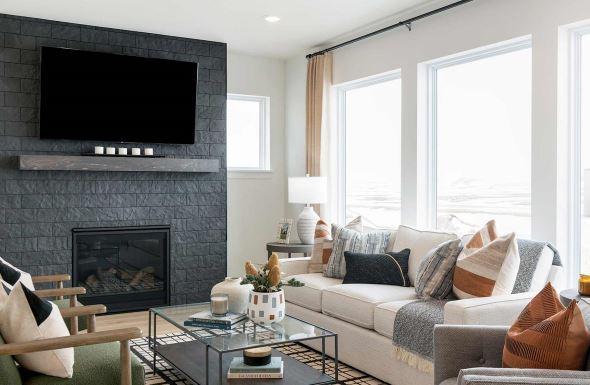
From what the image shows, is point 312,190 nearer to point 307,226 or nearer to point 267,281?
point 307,226

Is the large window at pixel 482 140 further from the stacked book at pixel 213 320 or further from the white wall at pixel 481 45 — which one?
the stacked book at pixel 213 320

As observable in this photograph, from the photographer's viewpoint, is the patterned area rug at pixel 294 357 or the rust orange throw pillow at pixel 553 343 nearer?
the rust orange throw pillow at pixel 553 343

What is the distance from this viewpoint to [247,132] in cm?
663

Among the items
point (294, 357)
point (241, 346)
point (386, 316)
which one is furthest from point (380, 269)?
point (241, 346)

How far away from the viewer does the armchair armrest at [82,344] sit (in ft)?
7.18

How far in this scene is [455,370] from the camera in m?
2.36

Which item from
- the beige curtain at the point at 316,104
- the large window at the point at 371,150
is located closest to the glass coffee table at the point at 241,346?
the large window at the point at 371,150

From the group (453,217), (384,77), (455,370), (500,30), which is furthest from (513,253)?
(384,77)

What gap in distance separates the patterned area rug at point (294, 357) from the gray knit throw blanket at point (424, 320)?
387mm

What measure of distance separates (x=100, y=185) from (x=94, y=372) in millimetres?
3307

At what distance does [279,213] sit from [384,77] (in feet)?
6.70

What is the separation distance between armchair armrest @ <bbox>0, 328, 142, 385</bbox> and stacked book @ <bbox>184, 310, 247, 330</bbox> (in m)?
0.87

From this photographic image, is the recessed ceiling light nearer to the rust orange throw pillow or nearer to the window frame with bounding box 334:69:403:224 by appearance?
the window frame with bounding box 334:69:403:224

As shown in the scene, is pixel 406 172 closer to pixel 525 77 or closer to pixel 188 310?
pixel 525 77
